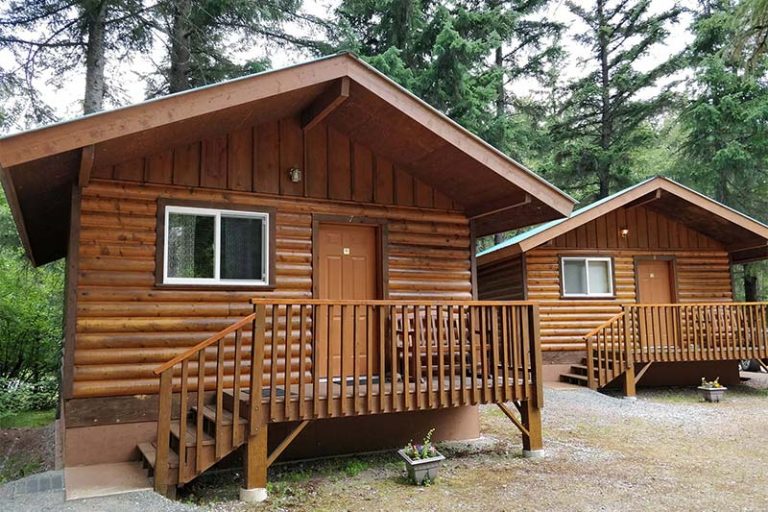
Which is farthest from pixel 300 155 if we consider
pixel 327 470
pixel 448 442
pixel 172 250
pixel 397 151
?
pixel 448 442

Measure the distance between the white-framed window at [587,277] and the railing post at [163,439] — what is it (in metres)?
9.70


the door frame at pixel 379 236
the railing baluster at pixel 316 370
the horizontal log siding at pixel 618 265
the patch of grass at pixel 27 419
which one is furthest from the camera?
the horizontal log siding at pixel 618 265

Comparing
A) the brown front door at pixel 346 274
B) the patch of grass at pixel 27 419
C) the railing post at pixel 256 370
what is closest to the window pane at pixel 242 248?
the brown front door at pixel 346 274

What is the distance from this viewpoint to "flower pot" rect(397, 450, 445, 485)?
5.38 metres

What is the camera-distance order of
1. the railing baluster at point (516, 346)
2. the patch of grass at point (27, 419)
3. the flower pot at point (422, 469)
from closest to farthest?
1. the flower pot at point (422, 469)
2. the railing baluster at point (516, 346)
3. the patch of grass at point (27, 419)

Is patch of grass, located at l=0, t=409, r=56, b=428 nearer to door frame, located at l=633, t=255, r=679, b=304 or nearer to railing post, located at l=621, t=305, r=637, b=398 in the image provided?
railing post, located at l=621, t=305, r=637, b=398

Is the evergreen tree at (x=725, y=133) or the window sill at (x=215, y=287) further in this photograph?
the evergreen tree at (x=725, y=133)

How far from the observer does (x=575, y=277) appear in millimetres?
12375

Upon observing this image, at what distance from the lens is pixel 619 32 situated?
17781mm

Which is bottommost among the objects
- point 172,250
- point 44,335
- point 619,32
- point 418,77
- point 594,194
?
point 44,335

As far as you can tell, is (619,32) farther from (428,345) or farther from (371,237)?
(428,345)

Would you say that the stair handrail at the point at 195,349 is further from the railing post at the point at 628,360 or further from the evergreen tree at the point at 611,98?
the evergreen tree at the point at 611,98

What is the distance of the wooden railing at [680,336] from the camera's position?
35.0 feet

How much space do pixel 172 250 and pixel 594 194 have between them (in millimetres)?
16132
